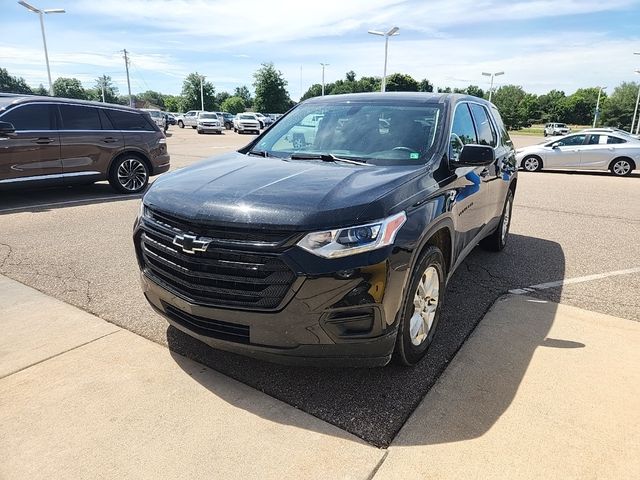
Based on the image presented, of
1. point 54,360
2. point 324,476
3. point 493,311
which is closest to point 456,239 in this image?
point 493,311

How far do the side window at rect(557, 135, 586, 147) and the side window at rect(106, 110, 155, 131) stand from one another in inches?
515

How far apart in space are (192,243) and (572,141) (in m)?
16.2

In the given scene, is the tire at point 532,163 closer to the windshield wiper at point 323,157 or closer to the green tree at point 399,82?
the windshield wiper at point 323,157

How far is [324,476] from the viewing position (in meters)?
2.17

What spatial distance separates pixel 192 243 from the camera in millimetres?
2562

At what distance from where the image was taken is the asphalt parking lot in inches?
112

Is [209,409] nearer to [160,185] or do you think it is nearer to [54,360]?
[54,360]

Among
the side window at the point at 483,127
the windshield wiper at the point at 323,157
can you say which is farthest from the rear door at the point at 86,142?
the side window at the point at 483,127

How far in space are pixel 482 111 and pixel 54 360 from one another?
Answer: 4.54 meters

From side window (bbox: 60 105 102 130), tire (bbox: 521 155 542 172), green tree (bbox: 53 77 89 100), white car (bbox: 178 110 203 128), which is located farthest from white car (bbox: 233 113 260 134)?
green tree (bbox: 53 77 89 100)

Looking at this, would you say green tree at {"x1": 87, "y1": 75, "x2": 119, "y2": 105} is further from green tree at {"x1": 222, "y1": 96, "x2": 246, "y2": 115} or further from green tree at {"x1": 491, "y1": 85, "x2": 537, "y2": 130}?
green tree at {"x1": 491, "y1": 85, "x2": 537, "y2": 130}

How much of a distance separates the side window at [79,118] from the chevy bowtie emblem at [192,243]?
694 cm

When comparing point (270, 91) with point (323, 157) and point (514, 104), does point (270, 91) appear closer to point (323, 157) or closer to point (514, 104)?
point (514, 104)

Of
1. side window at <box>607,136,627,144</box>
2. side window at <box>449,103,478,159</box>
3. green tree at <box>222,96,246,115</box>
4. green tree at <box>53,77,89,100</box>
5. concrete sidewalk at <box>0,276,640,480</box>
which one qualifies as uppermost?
green tree at <box>53,77,89,100</box>
